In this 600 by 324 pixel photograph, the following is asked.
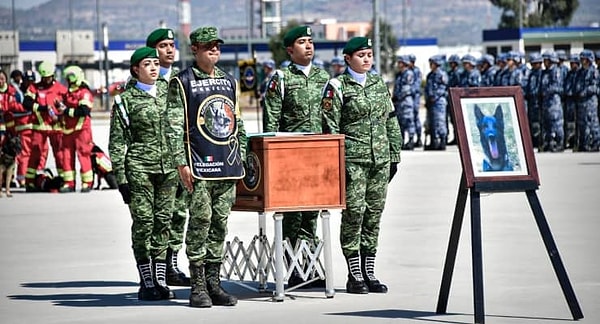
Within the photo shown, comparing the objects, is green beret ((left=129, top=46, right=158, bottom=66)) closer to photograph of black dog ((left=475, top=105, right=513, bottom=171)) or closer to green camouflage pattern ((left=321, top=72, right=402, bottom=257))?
green camouflage pattern ((left=321, top=72, right=402, bottom=257))

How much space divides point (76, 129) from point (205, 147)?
39.8 ft

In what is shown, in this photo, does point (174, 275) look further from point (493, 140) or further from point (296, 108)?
point (493, 140)

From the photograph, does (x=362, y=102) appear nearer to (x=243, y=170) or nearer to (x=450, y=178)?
(x=243, y=170)

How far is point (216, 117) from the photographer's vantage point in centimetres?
1102

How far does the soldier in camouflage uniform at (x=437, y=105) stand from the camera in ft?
107

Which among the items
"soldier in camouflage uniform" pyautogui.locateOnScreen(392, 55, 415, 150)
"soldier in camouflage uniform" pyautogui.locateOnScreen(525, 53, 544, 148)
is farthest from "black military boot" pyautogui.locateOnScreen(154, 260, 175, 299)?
"soldier in camouflage uniform" pyautogui.locateOnScreen(392, 55, 415, 150)

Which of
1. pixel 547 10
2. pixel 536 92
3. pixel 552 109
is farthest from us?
pixel 547 10

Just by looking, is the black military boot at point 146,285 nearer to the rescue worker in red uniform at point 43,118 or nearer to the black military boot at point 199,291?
the black military boot at point 199,291

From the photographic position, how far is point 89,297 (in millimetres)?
11992

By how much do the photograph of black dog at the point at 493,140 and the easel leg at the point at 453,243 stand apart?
23 centimetres

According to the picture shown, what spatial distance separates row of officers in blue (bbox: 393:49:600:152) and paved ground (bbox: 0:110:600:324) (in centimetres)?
893

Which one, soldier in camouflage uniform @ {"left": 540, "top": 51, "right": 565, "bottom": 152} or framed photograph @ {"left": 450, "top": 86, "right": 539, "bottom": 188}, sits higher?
framed photograph @ {"left": 450, "top": 86, "right": 539, "bottom": 188}

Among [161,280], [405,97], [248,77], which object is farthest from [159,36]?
[248,77]

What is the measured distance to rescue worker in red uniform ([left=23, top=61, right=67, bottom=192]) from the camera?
75.7ft
